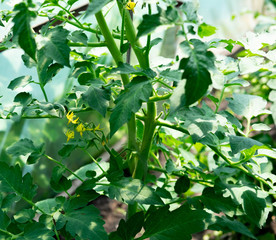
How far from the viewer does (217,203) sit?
2.55ft

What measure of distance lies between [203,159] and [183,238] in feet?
3.46

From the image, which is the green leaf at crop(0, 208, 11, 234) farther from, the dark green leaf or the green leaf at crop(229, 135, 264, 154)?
the green leaf at crop(229, 135, 264, 154)

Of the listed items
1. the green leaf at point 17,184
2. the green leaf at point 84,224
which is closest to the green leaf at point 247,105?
the green leaf at point 84,224

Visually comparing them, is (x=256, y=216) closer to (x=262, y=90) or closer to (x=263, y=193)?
(x=263, y=193)

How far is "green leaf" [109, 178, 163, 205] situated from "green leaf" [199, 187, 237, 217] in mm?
169

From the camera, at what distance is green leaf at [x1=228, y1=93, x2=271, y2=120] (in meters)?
0.74

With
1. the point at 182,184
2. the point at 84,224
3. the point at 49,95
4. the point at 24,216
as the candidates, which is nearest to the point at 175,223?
the point at 182,184

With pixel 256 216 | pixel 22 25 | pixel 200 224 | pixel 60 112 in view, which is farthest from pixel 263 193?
pixel 22 25

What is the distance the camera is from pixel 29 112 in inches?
27.9

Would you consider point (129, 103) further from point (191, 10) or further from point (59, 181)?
point (59, 181)

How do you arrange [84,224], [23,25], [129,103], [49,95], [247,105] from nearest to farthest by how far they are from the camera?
[23,25] → [129,103] → [84,224] → [247,105] → [49,95]

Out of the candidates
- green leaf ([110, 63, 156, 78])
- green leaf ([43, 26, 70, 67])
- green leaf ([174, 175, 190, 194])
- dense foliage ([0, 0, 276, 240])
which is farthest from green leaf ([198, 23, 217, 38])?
green leaf ([174, 175, 190, 194])

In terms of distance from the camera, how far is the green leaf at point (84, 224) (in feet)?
2.08

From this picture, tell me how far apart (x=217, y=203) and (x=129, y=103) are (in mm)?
380
